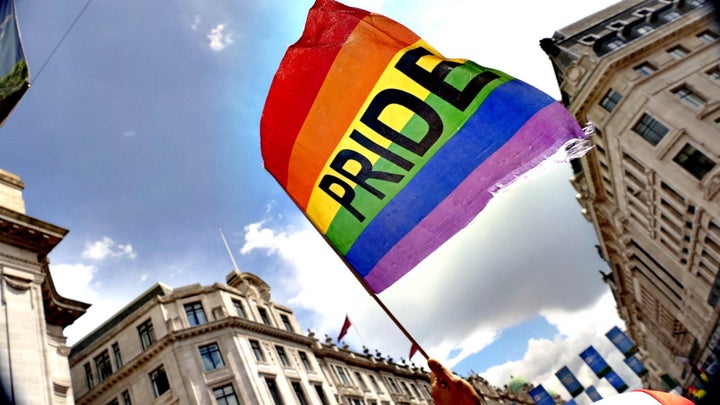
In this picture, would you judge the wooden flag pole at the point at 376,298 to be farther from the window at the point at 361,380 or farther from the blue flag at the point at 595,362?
the blue flag at the point at 595,362

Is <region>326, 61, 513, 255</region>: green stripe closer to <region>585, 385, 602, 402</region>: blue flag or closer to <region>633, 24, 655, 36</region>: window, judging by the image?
<region>633, 24, 655, 36</region>: window

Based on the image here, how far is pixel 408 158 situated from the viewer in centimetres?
699

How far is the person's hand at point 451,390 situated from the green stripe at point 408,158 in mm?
3022

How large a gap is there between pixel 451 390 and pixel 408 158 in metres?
3.68

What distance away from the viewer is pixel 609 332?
5919 centimetres

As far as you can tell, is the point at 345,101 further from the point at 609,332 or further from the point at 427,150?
the point at 609,332

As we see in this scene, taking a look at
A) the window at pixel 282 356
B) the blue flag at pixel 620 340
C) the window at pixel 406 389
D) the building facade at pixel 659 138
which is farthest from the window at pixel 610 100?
the window at pixel 406 389

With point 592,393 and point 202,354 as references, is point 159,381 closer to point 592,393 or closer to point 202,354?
point 202,354

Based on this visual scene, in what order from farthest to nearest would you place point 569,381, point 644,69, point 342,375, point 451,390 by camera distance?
point 569,381 < point 342,375 < point 644,69 < point 451,390

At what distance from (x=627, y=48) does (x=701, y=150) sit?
32.2ft

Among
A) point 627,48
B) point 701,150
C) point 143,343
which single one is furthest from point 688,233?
point 143,343

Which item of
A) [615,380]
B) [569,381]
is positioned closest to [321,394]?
[615,380]

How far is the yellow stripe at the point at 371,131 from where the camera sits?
7078 millimetres

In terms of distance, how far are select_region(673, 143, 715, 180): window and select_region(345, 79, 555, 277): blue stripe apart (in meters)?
28.5
